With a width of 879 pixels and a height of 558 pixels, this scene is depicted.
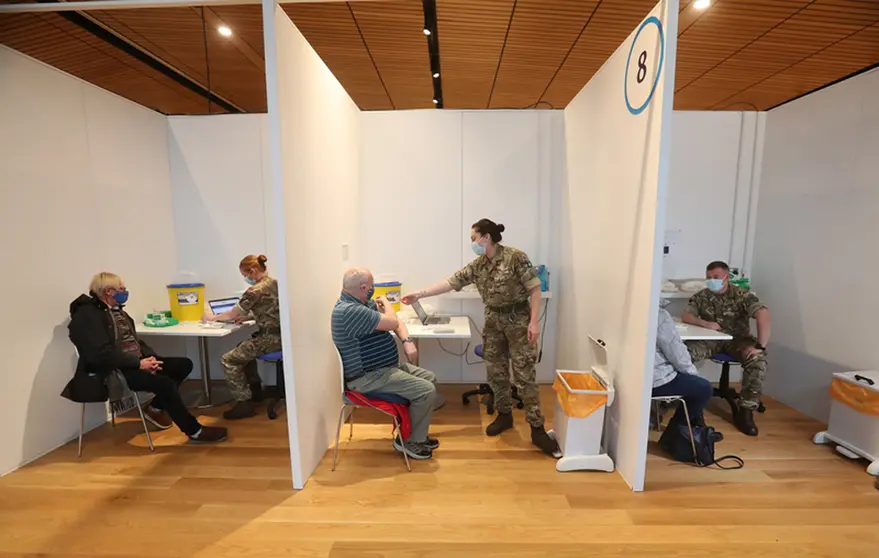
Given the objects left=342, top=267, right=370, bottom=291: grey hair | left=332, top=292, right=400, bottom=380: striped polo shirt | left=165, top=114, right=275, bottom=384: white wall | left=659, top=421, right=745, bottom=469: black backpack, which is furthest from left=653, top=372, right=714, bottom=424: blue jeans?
left=165, top=114, right=275, bottom=384: white wall

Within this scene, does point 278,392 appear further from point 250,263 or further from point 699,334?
point 699,334

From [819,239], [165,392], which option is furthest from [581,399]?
[165,392]

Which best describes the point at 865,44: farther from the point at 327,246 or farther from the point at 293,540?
the point at 293,540

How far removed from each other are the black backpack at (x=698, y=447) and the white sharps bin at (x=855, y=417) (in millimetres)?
734

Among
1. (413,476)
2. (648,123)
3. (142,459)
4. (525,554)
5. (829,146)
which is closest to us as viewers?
(525,554)

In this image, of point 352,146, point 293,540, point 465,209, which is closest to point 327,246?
point 352,146

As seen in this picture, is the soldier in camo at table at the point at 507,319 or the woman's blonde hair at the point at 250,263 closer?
the soldier in camo at table at the point at 507,319

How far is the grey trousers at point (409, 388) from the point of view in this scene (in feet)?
8.61

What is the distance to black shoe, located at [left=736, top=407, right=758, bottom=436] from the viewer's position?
10.2 ft

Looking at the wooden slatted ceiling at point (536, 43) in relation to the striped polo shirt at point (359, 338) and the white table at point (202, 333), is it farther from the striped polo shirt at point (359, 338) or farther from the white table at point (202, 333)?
the white table at point (202, 333)

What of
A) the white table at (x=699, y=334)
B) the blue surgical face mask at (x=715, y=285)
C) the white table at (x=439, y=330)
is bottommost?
the white table at (x=439, y=330)

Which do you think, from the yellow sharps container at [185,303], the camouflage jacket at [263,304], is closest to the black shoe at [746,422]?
the camouflage jacket at [263,304]

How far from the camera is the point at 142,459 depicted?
111 inches

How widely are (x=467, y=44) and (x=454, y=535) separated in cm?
416
